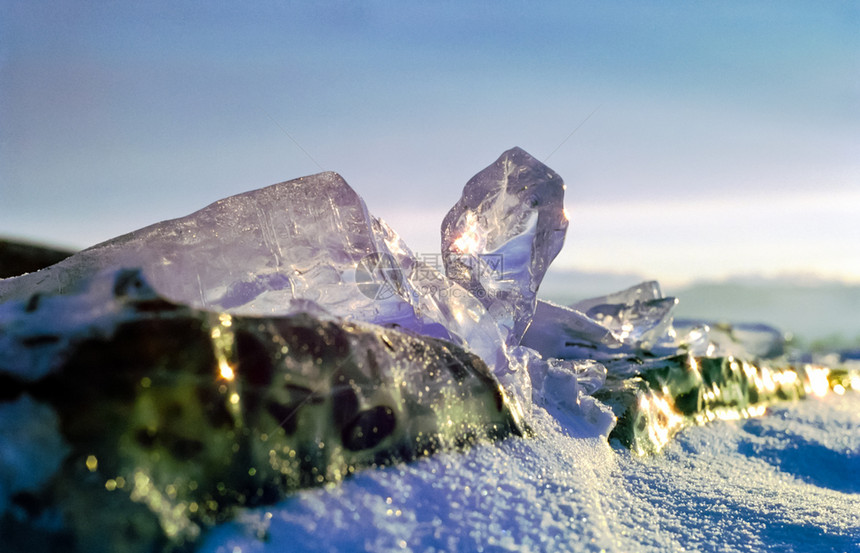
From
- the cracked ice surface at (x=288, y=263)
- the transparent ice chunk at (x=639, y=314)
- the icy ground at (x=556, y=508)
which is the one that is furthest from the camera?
the transparent ice chunk at (x=639, y=314)

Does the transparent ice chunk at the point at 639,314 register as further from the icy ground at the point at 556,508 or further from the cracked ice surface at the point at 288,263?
the cracked ice surface at the point at 288,263

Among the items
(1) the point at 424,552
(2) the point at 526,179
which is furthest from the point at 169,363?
(2) the point at 526,179

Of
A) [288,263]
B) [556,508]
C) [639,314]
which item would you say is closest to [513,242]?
[288,263]

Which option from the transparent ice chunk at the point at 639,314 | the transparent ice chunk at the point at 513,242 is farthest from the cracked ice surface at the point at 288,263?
the transparent ice chunk at the point at 639,314

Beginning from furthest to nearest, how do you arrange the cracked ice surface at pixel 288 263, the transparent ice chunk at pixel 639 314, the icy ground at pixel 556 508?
the transparent ice chunk at pixel 639 314 → the cracked ice surface at pixel 288 263 → the icy ground at pixel 556 508

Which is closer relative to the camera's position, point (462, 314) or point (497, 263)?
point (462, 314)

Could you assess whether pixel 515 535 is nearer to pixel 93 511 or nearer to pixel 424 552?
pixel 424 552

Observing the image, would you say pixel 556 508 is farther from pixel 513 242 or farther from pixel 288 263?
pixel 513 242

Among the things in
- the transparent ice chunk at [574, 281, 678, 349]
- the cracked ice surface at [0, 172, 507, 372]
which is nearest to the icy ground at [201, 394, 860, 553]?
the cracked ice surface at [0, 172, 507, 372]
